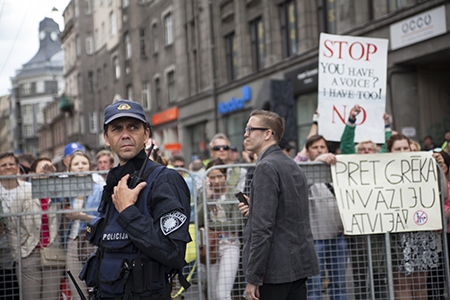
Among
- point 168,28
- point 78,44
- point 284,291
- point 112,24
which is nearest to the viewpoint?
point 284,291

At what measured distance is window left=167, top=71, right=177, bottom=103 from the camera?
34281 millimetres

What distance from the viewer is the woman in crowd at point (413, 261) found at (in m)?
6.50

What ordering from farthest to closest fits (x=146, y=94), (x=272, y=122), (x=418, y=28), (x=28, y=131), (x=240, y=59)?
(x=28, y=131) < (x=146, y=94) < (x=240, y=59) < (x=418, y=28) < (x=272, y=122)

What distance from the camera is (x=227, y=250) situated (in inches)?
261

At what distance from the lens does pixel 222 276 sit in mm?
6566

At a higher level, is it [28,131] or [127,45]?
[28,131]

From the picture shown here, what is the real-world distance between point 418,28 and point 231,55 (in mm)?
13486

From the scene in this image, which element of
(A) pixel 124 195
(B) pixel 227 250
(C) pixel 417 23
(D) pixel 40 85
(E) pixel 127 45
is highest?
(D) pixel 40 85

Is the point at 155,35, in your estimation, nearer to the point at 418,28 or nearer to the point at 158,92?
the point at 158,92

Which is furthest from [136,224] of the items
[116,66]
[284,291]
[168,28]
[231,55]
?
[168,28]

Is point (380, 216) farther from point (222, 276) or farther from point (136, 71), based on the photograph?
point (136, 71)

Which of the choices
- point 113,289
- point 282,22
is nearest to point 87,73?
point 282,22

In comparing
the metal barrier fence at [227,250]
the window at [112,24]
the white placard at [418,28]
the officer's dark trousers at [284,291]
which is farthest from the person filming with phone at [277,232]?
the window at [112,24]

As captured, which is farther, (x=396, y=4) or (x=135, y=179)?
(x=396, y=4)
